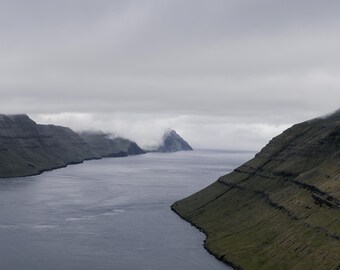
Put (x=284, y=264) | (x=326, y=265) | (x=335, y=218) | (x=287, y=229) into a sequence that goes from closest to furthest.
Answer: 1. (x=326, y=265)
2. (x=284, y=264)
3. (x=335, y=218)
4. (x=287, y=229)

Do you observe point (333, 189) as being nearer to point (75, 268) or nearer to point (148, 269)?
point (148, 269)

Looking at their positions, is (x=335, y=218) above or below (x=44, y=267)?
above

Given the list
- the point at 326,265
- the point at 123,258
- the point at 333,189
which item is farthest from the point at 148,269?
the point at 333,189

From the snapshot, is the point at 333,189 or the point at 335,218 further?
the point at 333,189

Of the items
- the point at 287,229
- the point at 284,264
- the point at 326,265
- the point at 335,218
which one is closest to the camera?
the point at 326,265

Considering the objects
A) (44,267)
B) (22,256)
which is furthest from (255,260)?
(22,256)

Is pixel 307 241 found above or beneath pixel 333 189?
beneath

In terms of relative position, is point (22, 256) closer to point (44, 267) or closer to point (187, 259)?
point (44, 267)

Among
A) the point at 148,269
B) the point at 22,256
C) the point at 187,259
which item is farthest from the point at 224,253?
the point at 22,256

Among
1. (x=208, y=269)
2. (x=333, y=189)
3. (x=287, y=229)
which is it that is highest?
(x=333, y=189)
